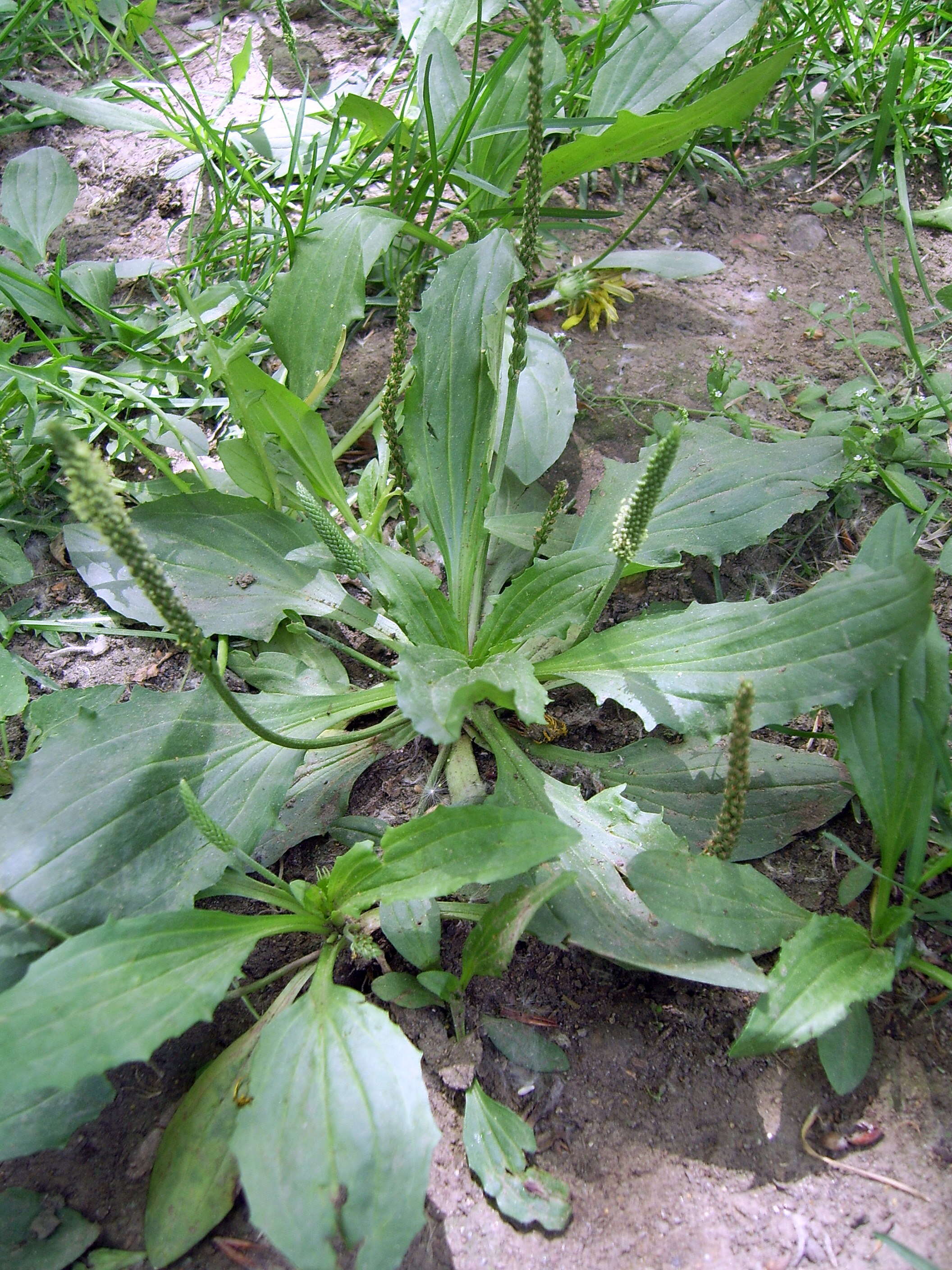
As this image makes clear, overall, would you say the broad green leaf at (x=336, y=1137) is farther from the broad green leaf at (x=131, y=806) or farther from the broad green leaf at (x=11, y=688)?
the broad green leaf at (x=11, y=688)

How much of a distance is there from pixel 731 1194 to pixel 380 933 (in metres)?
0.79

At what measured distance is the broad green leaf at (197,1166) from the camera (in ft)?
4.66

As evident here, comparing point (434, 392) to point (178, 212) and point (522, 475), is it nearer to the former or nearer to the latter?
point (522, 475)

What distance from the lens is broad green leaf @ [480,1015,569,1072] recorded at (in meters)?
1.61

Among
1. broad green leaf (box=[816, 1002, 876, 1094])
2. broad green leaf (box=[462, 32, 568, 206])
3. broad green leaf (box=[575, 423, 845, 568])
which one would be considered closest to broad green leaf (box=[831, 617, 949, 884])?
broad green leaf (box=[816, 1002, 876, 1094])

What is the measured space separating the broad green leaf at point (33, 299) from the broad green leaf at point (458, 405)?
126 cm

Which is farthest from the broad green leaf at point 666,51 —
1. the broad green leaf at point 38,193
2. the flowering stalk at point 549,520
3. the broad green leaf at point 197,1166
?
the broad green leaf at point 197,1166

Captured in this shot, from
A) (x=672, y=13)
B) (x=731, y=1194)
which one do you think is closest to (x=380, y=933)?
(x=731, y=1194)

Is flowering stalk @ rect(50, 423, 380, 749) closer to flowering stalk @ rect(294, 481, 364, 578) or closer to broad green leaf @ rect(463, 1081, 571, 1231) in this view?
flowering stalk @ rect(294, 481, 364, 578)

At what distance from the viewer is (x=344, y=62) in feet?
11.2

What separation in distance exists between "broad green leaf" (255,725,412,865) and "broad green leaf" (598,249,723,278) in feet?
5.19

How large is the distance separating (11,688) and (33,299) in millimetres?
1279

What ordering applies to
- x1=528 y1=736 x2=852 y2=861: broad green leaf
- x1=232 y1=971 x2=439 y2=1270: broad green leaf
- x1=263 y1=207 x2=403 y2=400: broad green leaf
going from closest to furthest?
x1=232 y1=971 x2=439 y2=1270: broad green leaf → x1=528 y1=736 x2=852 y2=861: broad green leaf → x1=263 y1=207 x2=403 y2=400: broad green leaf

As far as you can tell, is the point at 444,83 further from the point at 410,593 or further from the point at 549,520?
the point at 410,593
